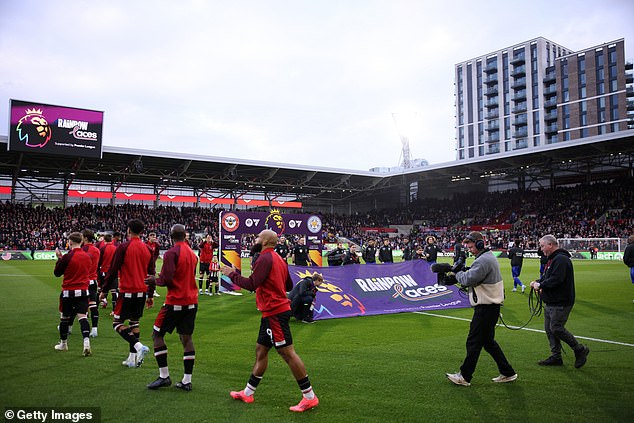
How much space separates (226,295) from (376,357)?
384 inches

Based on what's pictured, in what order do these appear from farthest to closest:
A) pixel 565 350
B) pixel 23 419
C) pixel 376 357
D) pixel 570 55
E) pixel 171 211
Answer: pixel 570 55 < pixel 171 211 < pixel 565 350 < pixel 376 357 < pixel 23 419

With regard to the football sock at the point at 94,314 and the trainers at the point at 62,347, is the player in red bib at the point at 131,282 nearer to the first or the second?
the trainers at the point at 62,347

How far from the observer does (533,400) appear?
5.41 metres

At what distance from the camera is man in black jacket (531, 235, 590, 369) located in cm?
682

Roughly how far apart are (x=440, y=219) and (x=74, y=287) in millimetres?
54405

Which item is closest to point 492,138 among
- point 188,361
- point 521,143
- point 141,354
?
point 521,143

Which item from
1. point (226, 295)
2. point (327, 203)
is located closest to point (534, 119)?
point (327, 203)

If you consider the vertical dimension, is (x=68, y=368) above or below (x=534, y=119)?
below

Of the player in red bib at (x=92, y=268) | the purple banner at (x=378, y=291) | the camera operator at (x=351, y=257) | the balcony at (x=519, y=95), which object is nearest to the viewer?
the player in red bib at (x=92, y=268)

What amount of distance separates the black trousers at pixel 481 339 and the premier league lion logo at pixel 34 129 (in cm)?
3694

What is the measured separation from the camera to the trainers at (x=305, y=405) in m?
4.96

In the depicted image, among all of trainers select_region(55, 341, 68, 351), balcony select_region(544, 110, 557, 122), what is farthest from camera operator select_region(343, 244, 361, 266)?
balcony select_region(544, 110, 557, 122)

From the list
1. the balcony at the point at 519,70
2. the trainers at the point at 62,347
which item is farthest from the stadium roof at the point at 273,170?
the balcony at the point at 519,70

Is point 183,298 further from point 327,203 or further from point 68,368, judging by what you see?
point 327,203
